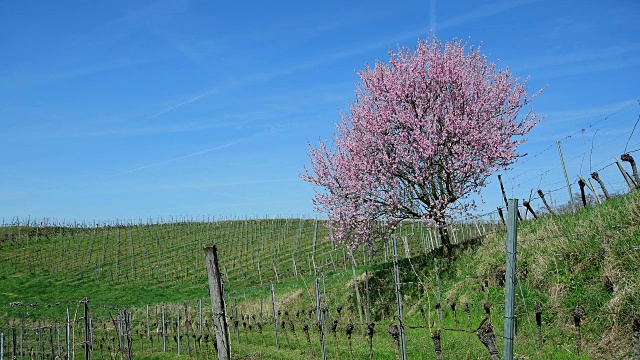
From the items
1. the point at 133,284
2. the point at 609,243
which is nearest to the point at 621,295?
the point at 609,243

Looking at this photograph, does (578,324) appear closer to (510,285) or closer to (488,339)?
(488,339)

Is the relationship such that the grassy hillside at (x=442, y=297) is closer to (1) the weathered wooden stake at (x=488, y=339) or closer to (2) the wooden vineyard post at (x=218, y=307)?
(1) the weathered wooden stake at (x=488, y=339)

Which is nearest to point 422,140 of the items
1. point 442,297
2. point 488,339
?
point 442,297

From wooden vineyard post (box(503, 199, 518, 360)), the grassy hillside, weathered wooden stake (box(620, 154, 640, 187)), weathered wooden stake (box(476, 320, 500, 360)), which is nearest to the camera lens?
wooden vineyard post (box(503, 199, 518, 360))

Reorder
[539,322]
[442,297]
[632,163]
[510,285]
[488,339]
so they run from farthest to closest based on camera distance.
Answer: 1. [442,297]
2. [632,163]
3. [539,322]
4. [488,339]
5. [510,285]

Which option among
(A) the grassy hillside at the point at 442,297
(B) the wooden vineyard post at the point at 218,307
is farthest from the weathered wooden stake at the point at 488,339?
(B) the wooden vineyard post at the point at 218,307

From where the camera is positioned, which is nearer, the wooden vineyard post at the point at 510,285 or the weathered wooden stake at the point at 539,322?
the wooden vineyard post at the point at 510,285

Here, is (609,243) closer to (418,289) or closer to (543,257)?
(543,257)

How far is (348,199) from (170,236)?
1860 inches

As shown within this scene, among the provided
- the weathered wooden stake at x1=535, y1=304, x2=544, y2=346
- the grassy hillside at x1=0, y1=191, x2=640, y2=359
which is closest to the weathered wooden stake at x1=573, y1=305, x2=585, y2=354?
the grassy hillside at x1=0, y1=191, x2=640, y2=359

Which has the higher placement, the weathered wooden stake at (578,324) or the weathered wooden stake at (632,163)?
the weathered wooden stake at (632,163)

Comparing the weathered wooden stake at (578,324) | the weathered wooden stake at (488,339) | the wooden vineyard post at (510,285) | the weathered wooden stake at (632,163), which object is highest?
the weathered wooden stake at (632,163)

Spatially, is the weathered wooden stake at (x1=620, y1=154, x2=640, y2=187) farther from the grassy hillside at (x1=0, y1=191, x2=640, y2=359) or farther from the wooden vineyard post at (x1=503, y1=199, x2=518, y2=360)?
the wooden vineyard post at (x1=503, y1=199, x2=518, y2=360)

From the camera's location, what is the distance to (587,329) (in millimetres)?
11500
